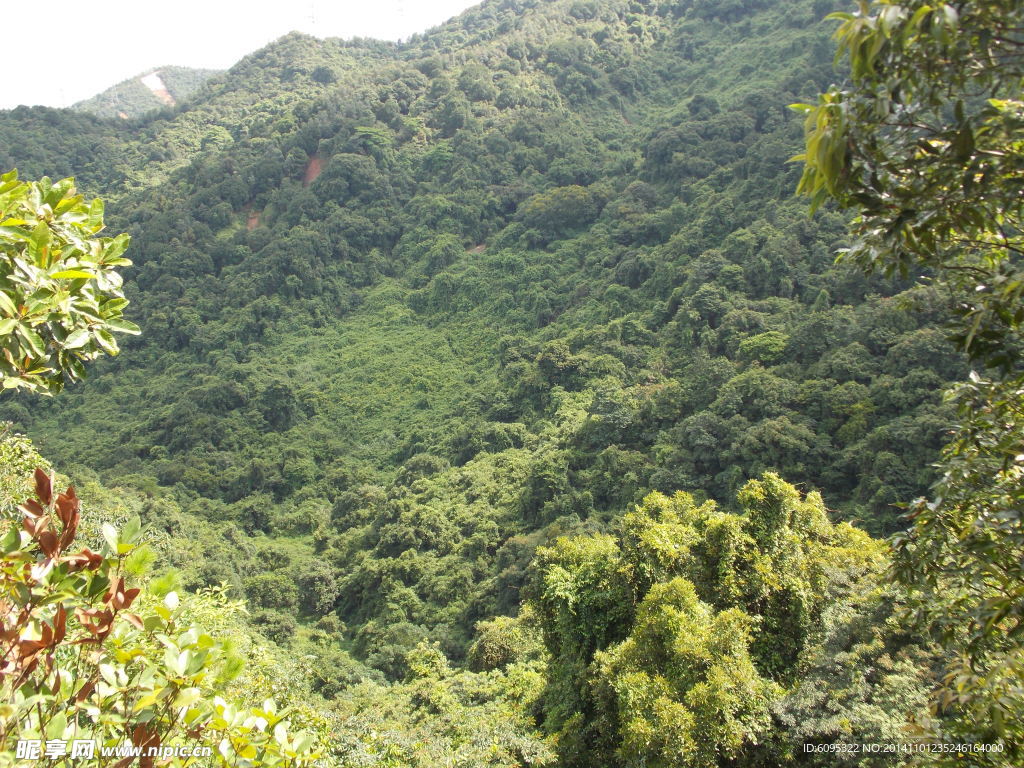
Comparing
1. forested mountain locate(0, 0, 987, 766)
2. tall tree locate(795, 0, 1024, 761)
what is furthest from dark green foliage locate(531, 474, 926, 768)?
tall tree locate(795, 0, 1024, 761)

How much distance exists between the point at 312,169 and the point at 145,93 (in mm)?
47505

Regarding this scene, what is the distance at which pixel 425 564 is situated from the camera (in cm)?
1802

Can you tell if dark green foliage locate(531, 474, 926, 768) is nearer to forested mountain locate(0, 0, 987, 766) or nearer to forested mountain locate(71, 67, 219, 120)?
forested mountain locate(0, 0, 987, 766)

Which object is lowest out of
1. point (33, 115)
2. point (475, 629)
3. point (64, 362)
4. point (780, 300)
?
point (475, 629)

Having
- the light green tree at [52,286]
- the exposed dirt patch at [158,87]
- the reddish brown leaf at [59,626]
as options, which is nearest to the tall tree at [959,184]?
the light green tree at [52,286]

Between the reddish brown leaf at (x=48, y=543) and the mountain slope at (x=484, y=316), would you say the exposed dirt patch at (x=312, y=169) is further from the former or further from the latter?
the reddish brown leaf at (x=48, y=543)

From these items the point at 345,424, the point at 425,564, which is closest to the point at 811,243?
the point at 425,564

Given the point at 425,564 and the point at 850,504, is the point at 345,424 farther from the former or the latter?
the point at 850,504

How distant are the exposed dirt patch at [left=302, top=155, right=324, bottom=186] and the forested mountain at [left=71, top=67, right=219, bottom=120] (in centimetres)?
3631

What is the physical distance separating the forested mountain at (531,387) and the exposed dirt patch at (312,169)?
0.21 m

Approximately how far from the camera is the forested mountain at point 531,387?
7.98 m

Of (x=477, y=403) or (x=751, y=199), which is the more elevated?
(x=751, y=199)

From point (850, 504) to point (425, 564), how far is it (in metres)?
10.6

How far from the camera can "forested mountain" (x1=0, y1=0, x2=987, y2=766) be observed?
7980 mm
